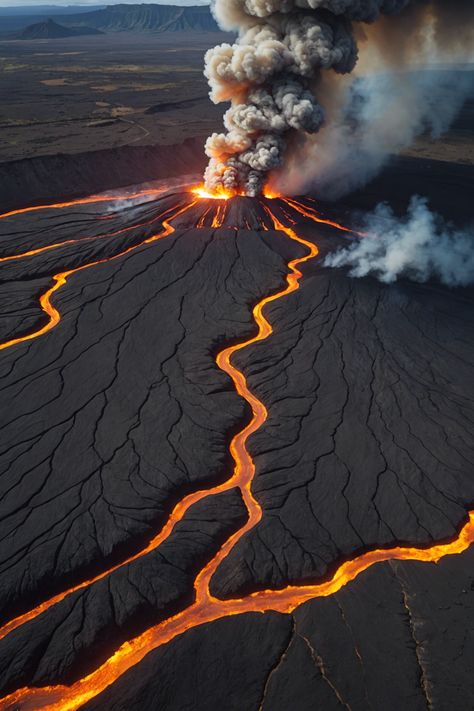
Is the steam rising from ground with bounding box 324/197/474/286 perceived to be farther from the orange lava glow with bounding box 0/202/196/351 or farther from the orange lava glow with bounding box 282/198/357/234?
the orange lava glow with bounding box 0/202/196/351

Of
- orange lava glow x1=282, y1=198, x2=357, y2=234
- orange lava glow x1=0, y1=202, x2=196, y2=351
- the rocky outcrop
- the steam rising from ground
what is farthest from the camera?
the rocky outcrop

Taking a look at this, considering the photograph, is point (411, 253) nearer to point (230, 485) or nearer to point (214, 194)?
point (214, 194)

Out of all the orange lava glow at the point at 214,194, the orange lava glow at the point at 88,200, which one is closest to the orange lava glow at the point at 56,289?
the orange lava glow at the point at 214,194

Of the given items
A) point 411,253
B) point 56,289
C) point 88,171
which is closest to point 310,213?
point 411,253

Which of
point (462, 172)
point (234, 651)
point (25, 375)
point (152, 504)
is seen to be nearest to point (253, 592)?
point (234, 651)

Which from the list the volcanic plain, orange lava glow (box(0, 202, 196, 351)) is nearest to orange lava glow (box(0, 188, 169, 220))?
the volcanic plain

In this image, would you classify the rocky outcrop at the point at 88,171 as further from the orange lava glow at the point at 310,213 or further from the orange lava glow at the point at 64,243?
the orange lava glow at the point at 310,213
